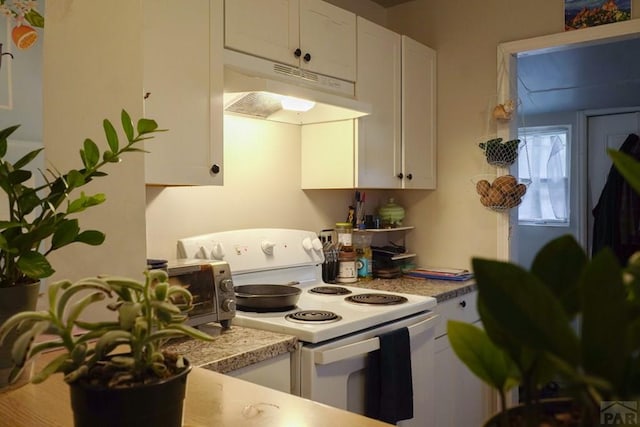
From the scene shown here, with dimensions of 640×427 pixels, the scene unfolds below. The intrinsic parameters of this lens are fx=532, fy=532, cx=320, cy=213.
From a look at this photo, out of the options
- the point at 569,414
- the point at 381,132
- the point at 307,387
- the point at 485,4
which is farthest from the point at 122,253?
the point at 485,4

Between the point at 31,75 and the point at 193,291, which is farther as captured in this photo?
the point at 193,291

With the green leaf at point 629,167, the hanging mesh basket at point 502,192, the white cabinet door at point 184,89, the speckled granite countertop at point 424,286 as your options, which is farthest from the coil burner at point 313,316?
the green leaf at point 629,167

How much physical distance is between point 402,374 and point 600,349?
172 cm

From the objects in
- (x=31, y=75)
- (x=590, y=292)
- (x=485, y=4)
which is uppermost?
(x=485, y=4)

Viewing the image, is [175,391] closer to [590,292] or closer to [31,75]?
[590,292]

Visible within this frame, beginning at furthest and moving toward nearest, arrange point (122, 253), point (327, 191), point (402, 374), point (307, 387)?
point (327, 191) < point (402, 374) < point (307, 387) < point (122, 253)

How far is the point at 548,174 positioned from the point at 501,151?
8.73 feet

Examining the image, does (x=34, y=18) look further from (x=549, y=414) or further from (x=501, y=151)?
(x=501, y=151)

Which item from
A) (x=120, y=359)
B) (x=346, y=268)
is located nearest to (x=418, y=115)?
(x=346, y=268)

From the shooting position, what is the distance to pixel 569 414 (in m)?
0.38

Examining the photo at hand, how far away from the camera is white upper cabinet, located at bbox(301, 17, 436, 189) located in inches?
103

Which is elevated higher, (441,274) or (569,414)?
(569,414)

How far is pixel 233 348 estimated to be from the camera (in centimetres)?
154

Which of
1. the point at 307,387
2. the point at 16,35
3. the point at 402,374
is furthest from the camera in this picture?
the point at 402,374
